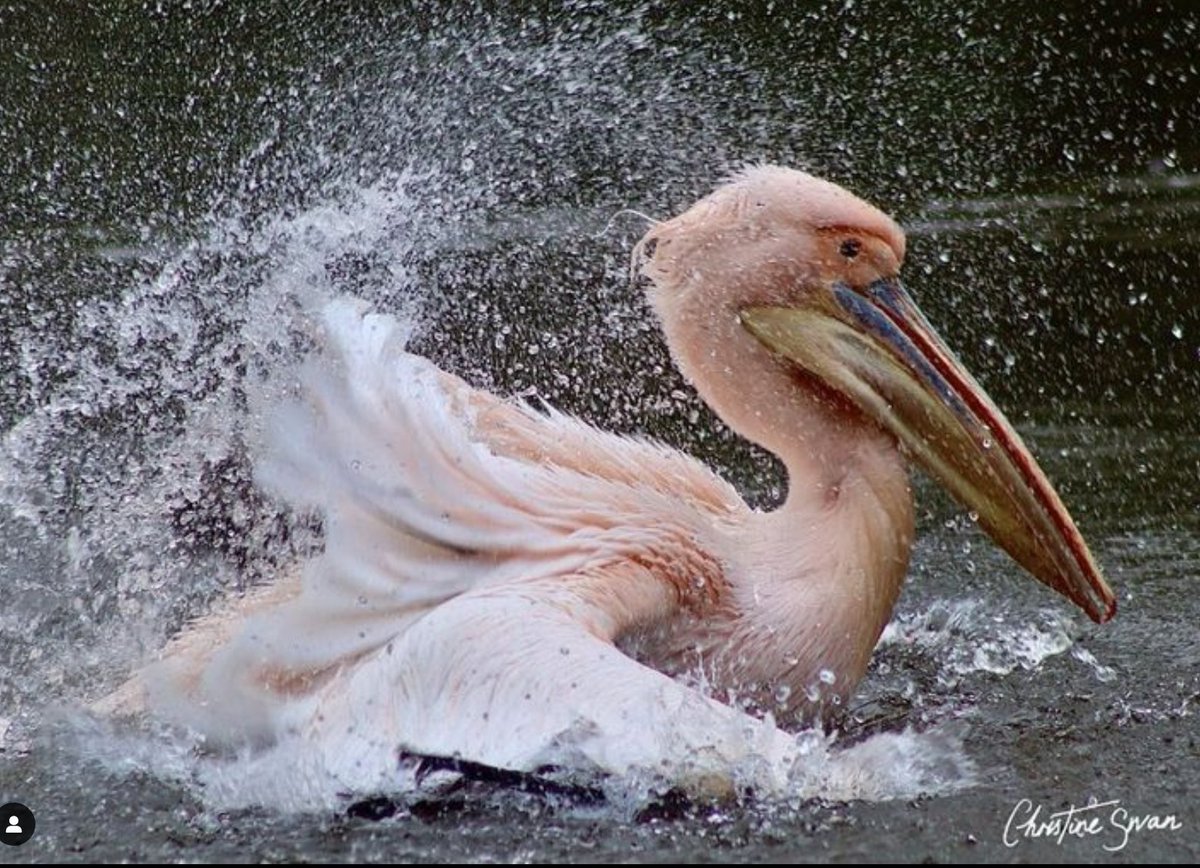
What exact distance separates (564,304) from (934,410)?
2645mm

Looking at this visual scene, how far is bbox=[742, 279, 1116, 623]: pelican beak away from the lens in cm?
384

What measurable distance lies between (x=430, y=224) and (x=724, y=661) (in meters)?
2.97

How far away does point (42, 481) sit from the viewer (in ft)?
17.3

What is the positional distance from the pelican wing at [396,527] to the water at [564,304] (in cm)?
14

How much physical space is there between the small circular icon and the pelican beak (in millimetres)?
1585

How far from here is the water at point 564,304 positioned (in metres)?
3.54

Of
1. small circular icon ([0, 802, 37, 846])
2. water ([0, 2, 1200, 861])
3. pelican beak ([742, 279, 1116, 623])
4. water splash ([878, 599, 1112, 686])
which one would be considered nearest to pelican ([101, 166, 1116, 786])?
pelican beak ([742, 279, 1116, 623])

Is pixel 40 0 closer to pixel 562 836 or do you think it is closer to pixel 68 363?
pixel 68 363

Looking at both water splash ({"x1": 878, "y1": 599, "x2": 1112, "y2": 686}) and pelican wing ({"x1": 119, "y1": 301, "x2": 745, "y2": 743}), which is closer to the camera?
pelican wing ({"x1": 119, "y1": 301, "x2": 745, "y2": 743})

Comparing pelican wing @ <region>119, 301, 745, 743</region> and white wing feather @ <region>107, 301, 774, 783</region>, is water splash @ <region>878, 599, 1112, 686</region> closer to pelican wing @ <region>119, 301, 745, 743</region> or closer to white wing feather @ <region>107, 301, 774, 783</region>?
white wing feather @ <region>107, 301, 774, 783</region>

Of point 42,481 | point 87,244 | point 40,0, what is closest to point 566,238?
point 87,244
